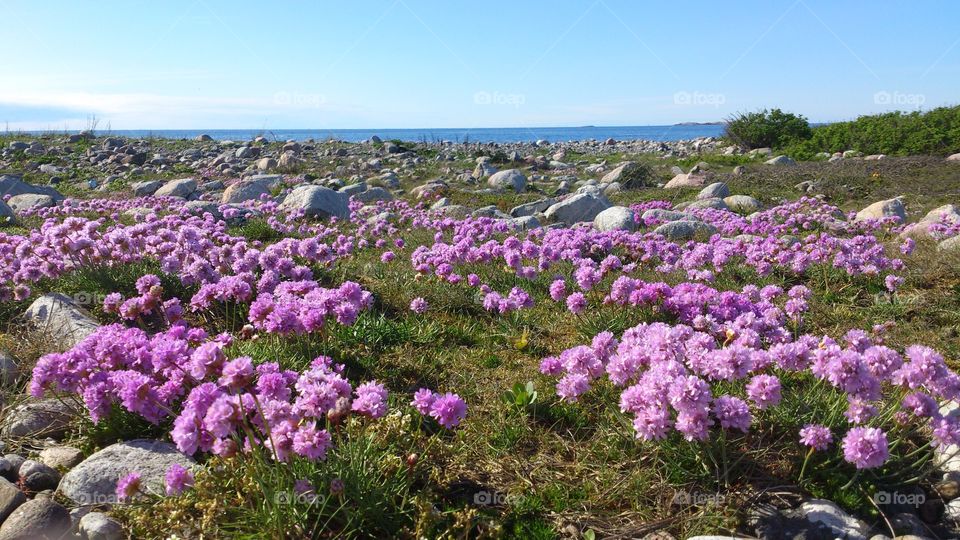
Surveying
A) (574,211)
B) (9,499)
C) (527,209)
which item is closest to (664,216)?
(574,211)

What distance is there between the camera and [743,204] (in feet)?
52.4

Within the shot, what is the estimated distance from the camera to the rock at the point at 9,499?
3.10 metres

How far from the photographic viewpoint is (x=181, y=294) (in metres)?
6.85

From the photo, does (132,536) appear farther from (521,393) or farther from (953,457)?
(953,457)

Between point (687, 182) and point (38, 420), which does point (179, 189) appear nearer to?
point (38, 420)

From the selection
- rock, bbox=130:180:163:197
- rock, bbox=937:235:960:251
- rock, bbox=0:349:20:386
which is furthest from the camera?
rock, bbox=130:180:163:197

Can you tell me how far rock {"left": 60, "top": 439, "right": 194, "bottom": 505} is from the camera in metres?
3.33

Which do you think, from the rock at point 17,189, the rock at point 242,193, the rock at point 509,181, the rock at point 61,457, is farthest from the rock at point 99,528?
the rock at point 509,181

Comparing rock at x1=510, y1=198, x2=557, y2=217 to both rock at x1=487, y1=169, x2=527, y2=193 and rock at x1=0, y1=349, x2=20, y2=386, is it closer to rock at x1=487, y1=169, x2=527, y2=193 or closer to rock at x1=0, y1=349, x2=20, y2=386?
rock at x1=487, y1=169, x2=527, y2=193

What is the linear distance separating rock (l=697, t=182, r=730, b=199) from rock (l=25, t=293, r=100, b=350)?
15.3m

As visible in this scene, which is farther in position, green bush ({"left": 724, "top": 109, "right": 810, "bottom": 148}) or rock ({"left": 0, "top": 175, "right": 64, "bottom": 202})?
green bush ({"left": 724, "top": 109, "right": 810, "bottom": 148})

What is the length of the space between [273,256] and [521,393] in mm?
3462

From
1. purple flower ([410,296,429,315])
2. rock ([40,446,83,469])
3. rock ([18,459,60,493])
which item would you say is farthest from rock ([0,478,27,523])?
purple flower ([410,296,429,315])

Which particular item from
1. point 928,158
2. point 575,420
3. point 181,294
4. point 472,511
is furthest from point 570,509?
point 928,158
